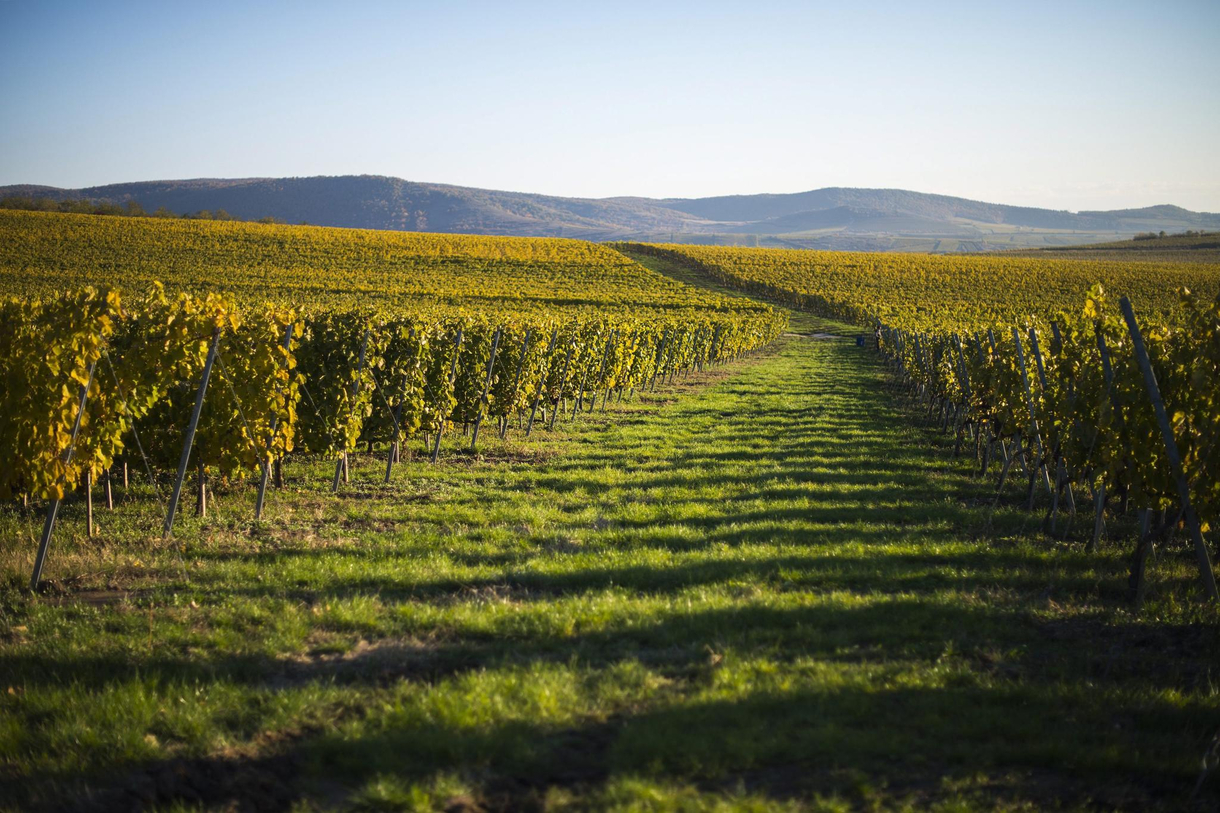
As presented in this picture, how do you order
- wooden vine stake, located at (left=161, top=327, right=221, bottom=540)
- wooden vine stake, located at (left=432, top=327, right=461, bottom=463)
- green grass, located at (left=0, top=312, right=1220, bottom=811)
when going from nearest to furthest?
green grass, located at (left=0, top=312, right=1220, bottom=811) < wooden vine stake, located at (left=161, top=327, right=221, bottom=540) < wooden vine stake, located at (left=432, top=327, right=461, bottom=463)

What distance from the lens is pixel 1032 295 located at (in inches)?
2667

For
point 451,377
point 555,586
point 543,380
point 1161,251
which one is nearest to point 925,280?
point 543,380

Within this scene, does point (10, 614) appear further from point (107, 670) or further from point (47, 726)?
point (47, 726)

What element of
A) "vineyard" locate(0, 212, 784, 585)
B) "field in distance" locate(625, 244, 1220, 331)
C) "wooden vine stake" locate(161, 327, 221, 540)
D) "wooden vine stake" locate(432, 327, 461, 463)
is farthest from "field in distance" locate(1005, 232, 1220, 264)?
"wooden vine stake" locate(161, 327, 221, 540)

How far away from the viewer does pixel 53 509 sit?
6.84 metres

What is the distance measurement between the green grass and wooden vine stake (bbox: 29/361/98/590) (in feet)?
0.63

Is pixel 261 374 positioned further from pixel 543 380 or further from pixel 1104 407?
pixel 1104 407

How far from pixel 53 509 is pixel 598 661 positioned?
5010 millimetres

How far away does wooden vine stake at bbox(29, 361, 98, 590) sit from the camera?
21.9 feet

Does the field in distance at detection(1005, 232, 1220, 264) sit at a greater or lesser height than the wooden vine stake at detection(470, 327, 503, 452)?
greater

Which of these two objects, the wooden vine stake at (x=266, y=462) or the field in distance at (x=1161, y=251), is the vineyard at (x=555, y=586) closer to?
the wooden vine stake at (x=266, y=462)

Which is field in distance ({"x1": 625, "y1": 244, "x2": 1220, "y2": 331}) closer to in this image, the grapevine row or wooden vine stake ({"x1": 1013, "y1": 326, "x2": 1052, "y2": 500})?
wooden vine stake ({"x1": 1013, "y1": 326, "x2": 1052, "y2": 500})

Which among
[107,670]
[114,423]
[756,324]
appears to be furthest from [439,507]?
[756,324]

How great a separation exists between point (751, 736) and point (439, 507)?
632cm
